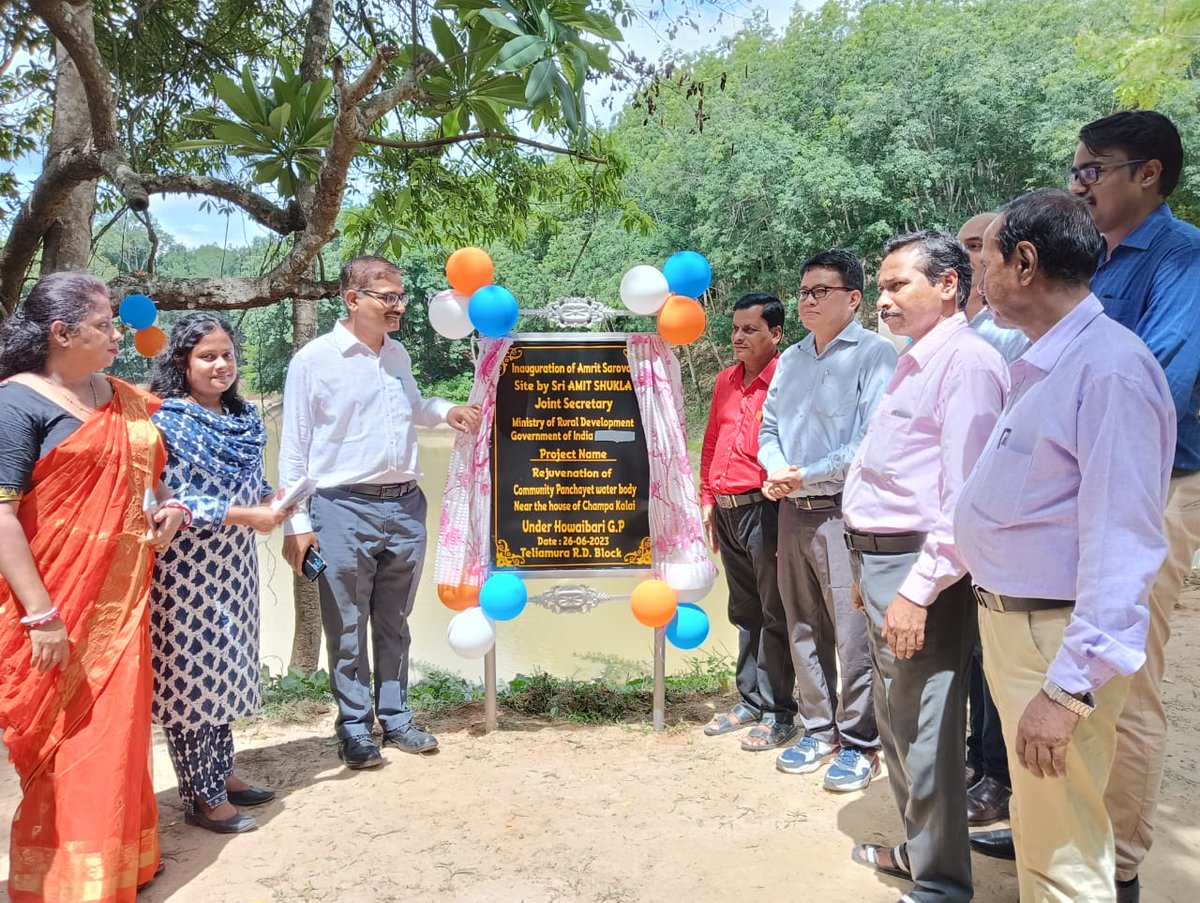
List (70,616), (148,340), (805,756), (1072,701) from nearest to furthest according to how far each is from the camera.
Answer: (1072,701)
(70,616)
(805,756)
(148,340)

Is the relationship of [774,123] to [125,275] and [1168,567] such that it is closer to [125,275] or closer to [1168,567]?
[125,275]

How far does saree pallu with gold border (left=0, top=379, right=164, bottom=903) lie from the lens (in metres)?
2.46

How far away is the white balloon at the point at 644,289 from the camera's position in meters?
3.85

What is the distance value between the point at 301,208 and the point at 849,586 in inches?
126

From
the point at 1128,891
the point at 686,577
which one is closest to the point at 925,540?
the point at 1128,891

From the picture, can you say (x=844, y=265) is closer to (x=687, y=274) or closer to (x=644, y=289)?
(x=687, y=274)

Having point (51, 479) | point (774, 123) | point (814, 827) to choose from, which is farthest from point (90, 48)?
point (774, 123)

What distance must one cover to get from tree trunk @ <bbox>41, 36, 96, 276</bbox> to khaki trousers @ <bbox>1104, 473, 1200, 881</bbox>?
5017 mm

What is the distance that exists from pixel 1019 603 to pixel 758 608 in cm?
230

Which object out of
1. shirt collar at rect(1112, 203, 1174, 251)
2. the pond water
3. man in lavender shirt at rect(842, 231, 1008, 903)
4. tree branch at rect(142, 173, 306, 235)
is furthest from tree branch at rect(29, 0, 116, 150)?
the pond water

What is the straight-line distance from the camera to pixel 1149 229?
7.77 ft

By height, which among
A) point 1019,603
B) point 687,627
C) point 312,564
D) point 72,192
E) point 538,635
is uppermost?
point 72,192

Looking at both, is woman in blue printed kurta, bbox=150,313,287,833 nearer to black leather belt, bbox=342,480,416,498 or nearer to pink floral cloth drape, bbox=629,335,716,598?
black leather belt, bbox=342,480,416,498

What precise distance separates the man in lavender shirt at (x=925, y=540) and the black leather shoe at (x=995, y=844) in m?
0.28
